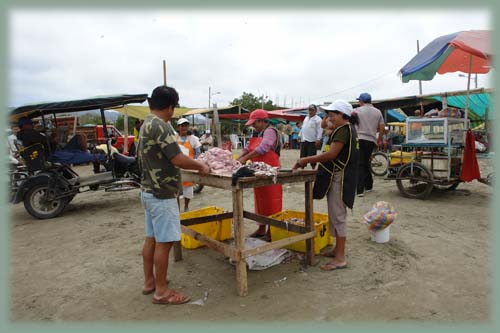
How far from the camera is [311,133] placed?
28.4ft

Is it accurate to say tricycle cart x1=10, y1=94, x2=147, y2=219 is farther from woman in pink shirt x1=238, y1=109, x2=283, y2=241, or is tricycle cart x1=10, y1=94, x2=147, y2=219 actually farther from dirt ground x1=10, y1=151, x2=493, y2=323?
woman in pink shirt x1=238, y1=109, x2=283, y2=241

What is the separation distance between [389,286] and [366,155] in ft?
12.5

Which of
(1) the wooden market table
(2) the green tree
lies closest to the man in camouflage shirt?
(1) the wooden market table

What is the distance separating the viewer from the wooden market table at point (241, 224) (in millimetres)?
3182

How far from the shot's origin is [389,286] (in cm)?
329

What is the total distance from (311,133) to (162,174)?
6.19 m

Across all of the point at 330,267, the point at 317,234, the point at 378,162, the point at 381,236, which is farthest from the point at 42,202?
the point at 378,162

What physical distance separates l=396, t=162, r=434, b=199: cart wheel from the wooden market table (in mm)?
3846

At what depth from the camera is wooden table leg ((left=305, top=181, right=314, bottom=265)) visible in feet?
12.3

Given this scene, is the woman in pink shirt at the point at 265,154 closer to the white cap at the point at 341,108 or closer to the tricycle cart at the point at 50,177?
the white cap at the point at 341,108

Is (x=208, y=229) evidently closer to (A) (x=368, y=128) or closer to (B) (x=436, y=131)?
(A) (x=368, y=128)

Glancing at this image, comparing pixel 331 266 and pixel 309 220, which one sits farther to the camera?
pixel 309 220

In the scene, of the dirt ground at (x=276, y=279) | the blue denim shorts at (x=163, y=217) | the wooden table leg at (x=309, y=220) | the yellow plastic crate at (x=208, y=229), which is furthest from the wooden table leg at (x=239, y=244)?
the yellow plastic crate at (x=208, y=229)

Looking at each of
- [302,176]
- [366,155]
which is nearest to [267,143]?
[302,176]
